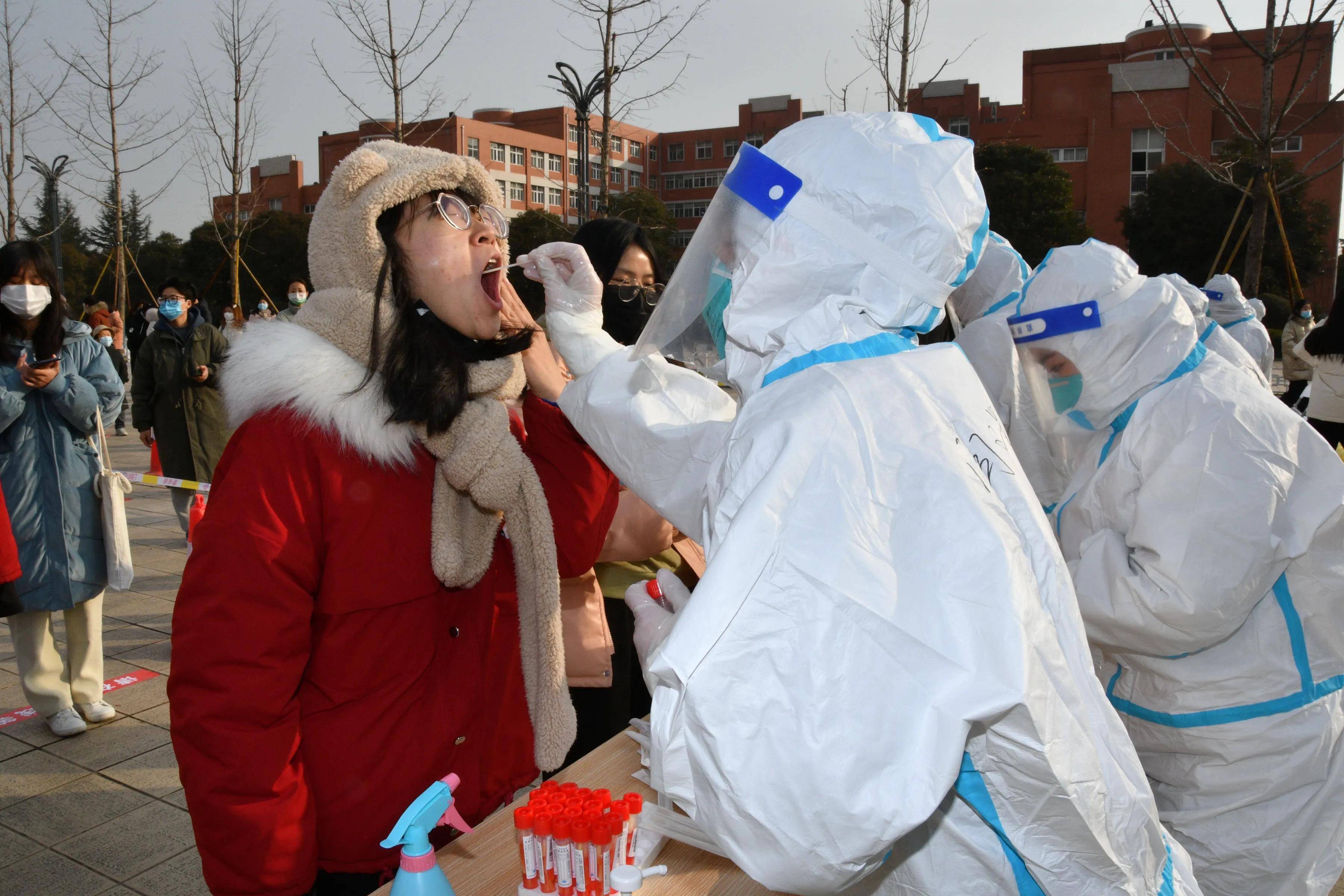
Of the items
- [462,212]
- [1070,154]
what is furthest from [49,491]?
[1070,154]

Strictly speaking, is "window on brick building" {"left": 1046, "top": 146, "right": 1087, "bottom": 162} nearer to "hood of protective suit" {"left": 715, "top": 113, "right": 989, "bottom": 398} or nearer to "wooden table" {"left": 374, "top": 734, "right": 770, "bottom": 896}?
"hood of protective suit" {"left": 715, "top": 113, "right": 989, "bottom": 398}

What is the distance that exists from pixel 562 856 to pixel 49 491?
3533mm

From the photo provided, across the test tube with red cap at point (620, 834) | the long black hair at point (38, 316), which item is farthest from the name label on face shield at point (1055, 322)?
the long black hair at point (38, 316)

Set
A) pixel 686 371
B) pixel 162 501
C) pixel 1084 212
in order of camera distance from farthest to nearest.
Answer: pixel 1084 212 < pixel 162 501 < pixel 686 371

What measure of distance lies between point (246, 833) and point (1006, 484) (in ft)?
4.03

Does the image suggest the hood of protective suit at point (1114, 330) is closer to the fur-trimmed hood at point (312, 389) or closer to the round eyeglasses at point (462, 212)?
the round eyeglasses at point (462, 212)

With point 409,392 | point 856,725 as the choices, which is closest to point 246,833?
point 409,392

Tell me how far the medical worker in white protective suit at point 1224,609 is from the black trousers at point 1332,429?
18.5ft

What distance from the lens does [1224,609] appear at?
6.76 feet

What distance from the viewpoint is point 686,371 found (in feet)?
6.13

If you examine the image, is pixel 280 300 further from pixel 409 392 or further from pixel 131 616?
pixel 409 392

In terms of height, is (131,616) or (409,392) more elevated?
(409,392)

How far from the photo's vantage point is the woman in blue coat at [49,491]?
3732 mm

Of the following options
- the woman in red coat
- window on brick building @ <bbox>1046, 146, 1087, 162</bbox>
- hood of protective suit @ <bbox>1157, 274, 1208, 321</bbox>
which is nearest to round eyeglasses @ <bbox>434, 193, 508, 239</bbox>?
the woman in red coat
